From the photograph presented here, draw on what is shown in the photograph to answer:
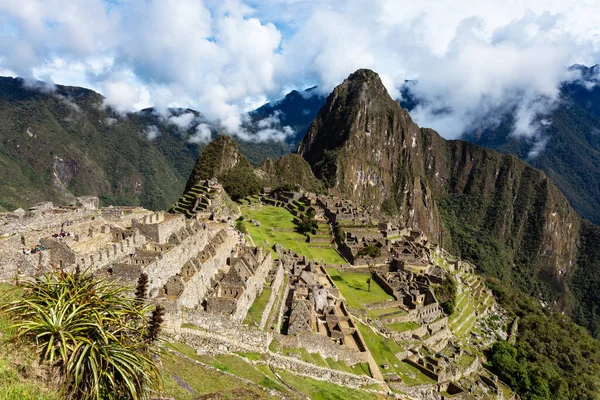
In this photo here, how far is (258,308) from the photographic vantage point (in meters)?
24.2

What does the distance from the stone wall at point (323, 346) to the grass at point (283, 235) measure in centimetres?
2339

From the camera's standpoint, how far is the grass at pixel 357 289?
39.2 m

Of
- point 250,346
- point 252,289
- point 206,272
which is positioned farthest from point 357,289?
point 250,346

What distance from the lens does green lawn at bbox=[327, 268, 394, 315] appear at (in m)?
39.2

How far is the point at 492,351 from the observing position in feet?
149

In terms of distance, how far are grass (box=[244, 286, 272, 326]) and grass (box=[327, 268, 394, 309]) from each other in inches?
494

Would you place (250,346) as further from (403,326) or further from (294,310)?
(403,326)

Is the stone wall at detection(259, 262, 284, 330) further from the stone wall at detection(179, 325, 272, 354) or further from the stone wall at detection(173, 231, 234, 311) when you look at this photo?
the stone wall at detection(173, 231, 234, 311)

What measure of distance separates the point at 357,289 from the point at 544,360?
30.7 meters

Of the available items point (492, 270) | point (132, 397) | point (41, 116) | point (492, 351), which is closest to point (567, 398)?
point (492, 351)

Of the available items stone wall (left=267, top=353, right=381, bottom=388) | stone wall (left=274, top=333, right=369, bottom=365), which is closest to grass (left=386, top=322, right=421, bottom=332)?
stone wall (left=274, top=333, right=369, bottom=365)

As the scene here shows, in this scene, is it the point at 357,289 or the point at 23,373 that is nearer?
the point at 23,373

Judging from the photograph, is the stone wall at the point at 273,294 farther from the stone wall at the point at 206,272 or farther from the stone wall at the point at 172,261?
the stone wall at the point at 172,261

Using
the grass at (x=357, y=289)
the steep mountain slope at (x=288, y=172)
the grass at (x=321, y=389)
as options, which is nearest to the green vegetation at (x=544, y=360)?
the grass at (x=357, y=289)
